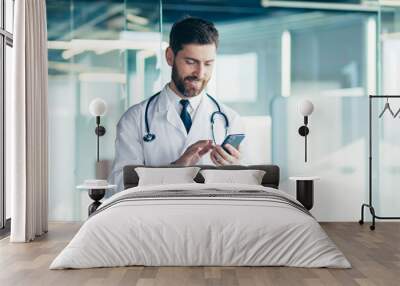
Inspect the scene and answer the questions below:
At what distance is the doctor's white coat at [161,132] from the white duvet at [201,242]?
271cm

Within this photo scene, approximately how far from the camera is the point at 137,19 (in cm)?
780

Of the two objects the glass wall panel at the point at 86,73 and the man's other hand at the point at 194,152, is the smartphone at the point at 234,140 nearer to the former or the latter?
the man's other hand at the point at 194,152

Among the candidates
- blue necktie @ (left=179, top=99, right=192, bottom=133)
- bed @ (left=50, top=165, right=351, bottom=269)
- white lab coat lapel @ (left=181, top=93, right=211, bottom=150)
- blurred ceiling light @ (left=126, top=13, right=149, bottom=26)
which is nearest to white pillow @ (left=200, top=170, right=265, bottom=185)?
white lab coat lapel @ (left=181, top=93, right=211, bottom=150)

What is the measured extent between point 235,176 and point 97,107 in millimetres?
1925

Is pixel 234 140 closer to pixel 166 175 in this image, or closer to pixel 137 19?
pixel 166 175

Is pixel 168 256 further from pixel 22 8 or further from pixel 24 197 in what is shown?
pixel 22 8

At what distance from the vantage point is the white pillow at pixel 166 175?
6980 mm

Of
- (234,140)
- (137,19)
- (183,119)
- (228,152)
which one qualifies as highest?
(137,19)

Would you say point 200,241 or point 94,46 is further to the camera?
point 94,46

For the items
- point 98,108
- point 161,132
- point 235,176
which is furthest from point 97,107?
point 235,176

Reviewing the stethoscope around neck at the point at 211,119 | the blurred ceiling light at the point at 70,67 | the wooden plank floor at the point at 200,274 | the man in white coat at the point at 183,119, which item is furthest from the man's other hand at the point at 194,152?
the wooden plank floor at the point at 200,274

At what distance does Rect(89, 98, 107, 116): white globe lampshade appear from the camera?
752 cm

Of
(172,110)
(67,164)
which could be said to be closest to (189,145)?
(172,110)

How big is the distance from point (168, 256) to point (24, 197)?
211cm
